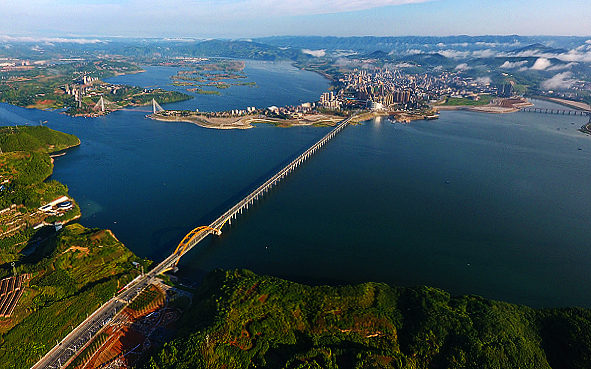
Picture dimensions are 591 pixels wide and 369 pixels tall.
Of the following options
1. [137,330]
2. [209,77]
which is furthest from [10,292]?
[209,77]

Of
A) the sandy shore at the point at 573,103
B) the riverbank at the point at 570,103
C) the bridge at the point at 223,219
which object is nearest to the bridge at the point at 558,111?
the riverbank at the point at 570,103

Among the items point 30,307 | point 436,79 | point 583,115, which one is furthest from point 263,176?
point 436,79

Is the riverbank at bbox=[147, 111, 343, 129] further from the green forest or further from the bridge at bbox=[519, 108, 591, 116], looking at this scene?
the bridge at bbox=[519, 108, 591, 116]

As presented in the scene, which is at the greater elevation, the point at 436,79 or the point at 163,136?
the point at 436,79

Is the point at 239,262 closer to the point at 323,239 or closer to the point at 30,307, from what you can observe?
the point at 323,239

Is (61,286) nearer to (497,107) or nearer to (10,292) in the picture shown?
(10,292)
